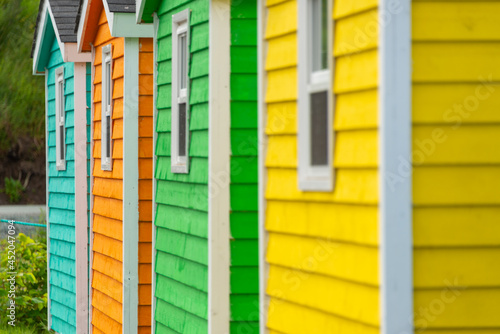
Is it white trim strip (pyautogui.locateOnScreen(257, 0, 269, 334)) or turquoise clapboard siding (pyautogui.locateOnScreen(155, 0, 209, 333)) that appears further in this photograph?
turquoise clapboard siding (pyautogui.locateOnScreen(155, 0, 209, 333))

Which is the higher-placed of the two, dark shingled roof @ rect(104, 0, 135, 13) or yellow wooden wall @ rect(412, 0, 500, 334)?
dark shingled roof @ rect(104, 0, 135, 13)

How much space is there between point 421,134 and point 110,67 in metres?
7.81

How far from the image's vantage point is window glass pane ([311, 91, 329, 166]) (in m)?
6.70

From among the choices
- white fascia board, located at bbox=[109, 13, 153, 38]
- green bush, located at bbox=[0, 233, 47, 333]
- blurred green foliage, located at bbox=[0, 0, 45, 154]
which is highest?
blurred green foliage, located at bbox=[0, 0, 45, 154]

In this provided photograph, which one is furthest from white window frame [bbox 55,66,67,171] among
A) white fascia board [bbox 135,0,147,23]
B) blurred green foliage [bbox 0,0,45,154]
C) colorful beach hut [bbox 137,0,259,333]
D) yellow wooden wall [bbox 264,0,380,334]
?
blurred green foliage [bbox 0,0,45,154]

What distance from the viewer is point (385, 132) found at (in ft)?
18.8

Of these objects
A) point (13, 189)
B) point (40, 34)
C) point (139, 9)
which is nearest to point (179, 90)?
point (139, 9)

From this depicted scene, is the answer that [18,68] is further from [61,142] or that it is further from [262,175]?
[262,175]

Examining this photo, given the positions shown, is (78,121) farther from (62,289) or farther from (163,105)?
(163,105)

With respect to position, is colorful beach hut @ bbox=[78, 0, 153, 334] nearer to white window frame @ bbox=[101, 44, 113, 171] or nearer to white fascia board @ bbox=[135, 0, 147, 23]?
white window frame @ bbox=[101, 44, 113, 171]

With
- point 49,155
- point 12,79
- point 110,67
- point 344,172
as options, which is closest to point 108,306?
point 110,67

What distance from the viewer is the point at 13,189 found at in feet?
148

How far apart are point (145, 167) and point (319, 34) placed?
5.52 metres

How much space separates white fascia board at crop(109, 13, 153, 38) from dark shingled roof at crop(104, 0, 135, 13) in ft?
0.25
